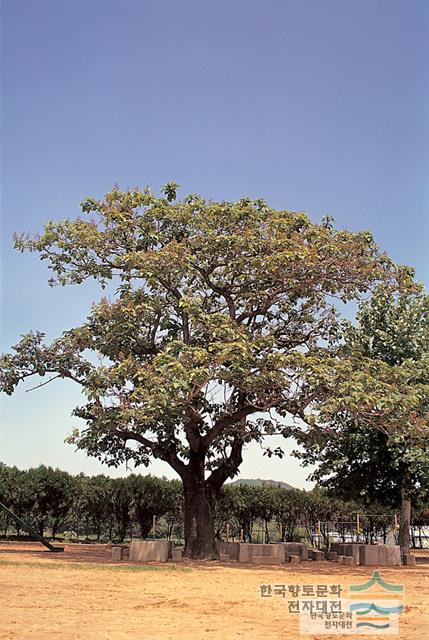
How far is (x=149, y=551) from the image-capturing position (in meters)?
16.0

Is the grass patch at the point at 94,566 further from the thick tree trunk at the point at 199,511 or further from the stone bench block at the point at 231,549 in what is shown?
the stone bench block at the point at 231,549

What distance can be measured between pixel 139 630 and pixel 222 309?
1102cm

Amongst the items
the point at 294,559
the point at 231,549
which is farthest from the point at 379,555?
the point at 231,549

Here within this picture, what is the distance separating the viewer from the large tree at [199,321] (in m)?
14.7

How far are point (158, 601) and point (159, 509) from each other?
62.6ft

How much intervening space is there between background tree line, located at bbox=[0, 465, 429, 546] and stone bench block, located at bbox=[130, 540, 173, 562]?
24.9ft

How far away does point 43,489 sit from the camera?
80.4 feet

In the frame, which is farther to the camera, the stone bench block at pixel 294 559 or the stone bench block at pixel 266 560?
the stone bench block at pixel 294 559

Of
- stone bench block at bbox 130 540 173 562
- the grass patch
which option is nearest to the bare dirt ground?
the grass patch

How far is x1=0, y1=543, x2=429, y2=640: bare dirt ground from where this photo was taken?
691 cm

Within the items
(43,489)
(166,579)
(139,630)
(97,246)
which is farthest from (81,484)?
(139,630)

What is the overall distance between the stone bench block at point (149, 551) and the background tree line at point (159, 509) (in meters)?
7.58

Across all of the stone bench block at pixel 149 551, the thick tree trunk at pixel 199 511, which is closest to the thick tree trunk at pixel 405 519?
the thick tree trunk at pixel 199 511

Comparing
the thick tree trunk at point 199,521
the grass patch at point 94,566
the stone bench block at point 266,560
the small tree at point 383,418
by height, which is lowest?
the grass patch at point 94,566
